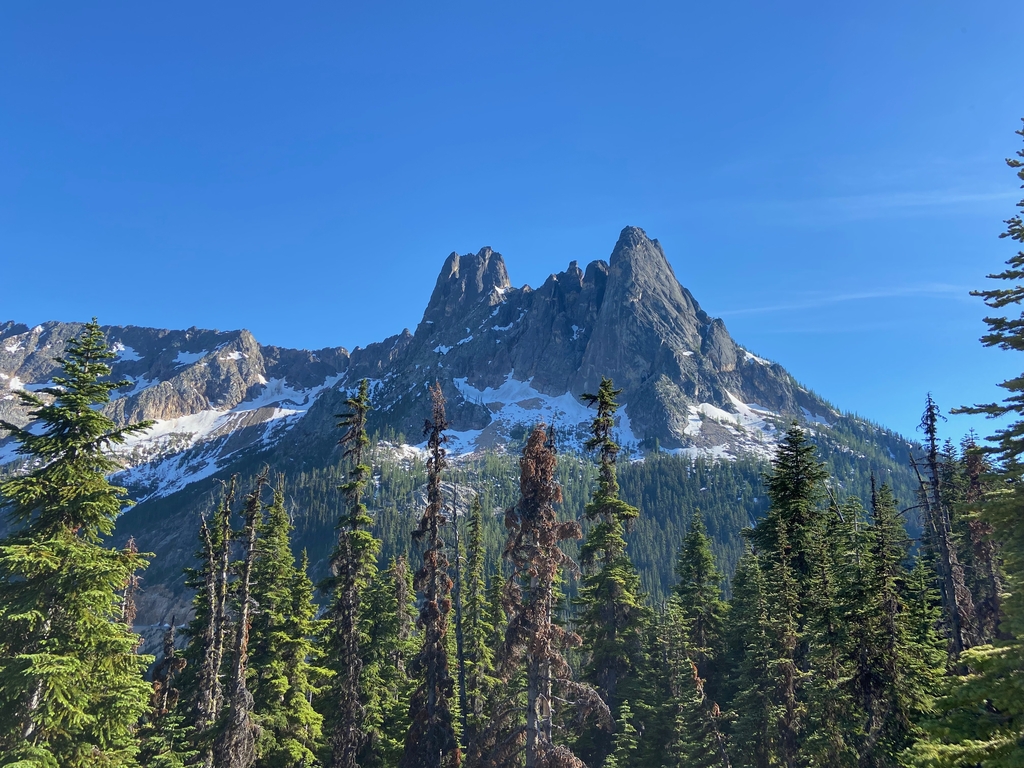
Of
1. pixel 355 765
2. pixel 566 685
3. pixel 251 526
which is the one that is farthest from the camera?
pixel 355 765

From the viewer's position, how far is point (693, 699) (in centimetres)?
3122

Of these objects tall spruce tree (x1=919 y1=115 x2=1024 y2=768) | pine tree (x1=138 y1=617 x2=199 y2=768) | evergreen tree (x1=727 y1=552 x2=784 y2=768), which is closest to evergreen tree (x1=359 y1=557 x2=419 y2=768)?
pine tree (x1=138 y1=617 x2=199 y2=768)

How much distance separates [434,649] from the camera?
90.2 ft

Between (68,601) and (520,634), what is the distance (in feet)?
45.2

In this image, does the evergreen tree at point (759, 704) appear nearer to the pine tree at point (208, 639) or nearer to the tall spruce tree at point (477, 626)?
the tall spruce tree at point (477, 626)

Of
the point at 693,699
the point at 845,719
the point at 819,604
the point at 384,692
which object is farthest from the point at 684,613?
the point at 384,692

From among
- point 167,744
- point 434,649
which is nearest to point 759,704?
point 434,649

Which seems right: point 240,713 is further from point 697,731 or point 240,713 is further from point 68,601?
point 697,731

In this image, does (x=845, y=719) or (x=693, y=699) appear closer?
(x=845, y=719)

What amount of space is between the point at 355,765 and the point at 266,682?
597 cm

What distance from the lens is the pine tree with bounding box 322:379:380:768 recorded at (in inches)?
1185

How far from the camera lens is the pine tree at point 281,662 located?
29.9m

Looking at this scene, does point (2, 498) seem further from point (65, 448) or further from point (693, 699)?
point (693, 699)

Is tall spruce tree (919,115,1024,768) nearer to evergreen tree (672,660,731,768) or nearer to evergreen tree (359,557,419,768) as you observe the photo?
evergreen tree (672,660,731,768)
